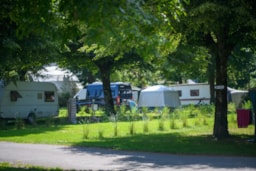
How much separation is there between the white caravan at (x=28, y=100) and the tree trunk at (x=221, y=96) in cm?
1302

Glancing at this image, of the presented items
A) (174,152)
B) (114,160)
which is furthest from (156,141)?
(114,160)

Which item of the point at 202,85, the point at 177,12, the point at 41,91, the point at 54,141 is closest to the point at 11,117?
the point at 41,91

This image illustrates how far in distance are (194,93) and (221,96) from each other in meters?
29.5

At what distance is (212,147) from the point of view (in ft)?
42.2

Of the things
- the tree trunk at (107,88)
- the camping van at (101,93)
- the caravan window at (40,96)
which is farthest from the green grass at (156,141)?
the camping van at (101,93)

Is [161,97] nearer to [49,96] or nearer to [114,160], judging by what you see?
[49,96]

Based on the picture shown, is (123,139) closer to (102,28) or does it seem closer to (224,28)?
(224,28)

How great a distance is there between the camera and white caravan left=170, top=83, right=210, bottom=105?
43.2 metres

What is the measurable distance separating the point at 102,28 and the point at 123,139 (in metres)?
10.9

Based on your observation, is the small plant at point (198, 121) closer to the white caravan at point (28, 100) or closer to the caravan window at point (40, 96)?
the white caravan at point (28, 100)

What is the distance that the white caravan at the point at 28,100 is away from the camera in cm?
2400

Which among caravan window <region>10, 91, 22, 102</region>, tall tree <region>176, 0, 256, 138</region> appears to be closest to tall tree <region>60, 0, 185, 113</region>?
tall tree <region>176, 0, 256, 138</region>

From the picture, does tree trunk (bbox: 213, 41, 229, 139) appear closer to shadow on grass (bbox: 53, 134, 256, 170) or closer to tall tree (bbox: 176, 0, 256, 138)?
tall tree (bbox: 176, 0, 256, 138)

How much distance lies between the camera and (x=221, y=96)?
591 inches
